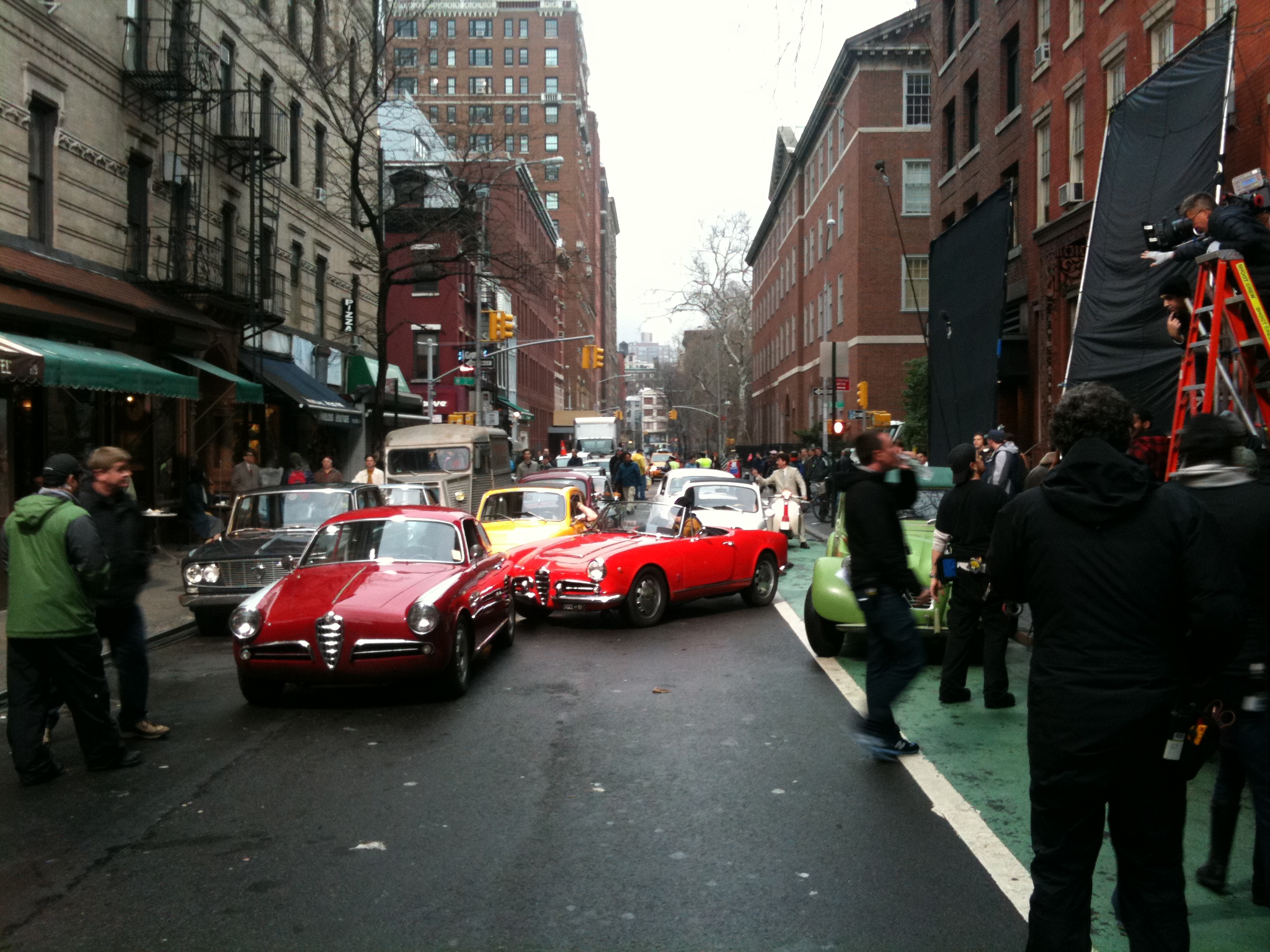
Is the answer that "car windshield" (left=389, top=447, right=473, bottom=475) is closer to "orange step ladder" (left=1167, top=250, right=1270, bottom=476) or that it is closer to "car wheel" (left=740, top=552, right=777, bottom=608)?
"car wheel" (left=740, top=552, right=777, bottom=608)

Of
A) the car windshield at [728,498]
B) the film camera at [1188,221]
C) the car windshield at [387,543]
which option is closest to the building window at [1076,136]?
the car windshield at [728,498]

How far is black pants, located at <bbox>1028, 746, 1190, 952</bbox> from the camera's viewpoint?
346 cm

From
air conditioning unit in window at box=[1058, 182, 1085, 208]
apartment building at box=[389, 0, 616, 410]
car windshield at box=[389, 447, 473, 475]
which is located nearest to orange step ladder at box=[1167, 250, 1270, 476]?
air conditioning unit in window at box=[1058, 182, 1085, 208]

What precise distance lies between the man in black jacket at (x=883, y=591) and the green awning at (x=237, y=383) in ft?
57.6

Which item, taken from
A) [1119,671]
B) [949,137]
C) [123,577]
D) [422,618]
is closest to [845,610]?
[422,618]

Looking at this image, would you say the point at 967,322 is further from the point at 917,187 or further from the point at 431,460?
the point at 917,187

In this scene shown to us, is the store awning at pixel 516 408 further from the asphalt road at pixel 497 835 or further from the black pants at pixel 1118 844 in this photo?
the black pants at pixel 1118 844

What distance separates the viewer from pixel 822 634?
1045cm

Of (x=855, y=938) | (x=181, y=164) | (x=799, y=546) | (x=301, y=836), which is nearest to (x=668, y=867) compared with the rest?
(x=855, y=938)

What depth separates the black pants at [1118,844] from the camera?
3.46m

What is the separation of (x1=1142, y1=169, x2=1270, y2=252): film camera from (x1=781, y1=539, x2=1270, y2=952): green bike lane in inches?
165

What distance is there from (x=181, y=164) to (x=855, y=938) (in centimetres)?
2182

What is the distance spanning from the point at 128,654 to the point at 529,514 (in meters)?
9.27

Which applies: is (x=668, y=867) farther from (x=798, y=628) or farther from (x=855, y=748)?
(x=798, y=628)
